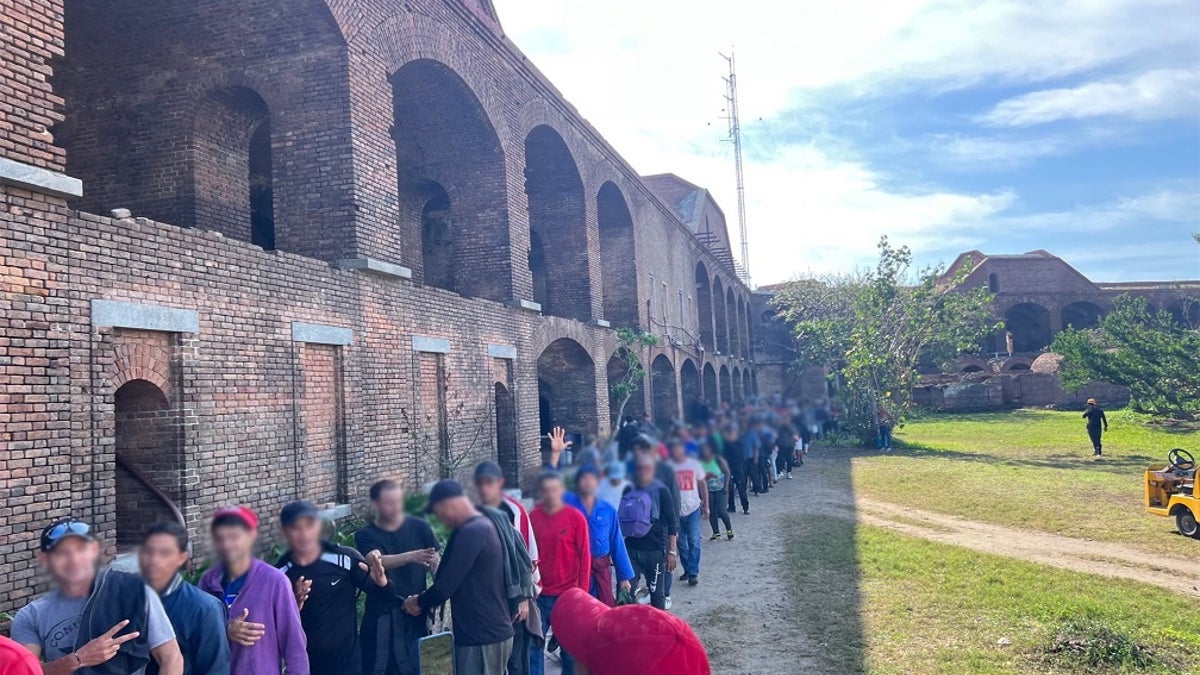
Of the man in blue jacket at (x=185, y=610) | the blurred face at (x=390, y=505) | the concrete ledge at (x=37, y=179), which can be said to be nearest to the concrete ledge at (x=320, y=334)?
the concrete ledge at (x=37, y=179)

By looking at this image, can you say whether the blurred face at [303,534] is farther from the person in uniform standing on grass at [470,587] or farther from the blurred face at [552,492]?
the blurred face at [552,492]

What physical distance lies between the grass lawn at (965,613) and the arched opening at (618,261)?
11.5 meters

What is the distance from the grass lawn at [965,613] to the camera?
19.0ft

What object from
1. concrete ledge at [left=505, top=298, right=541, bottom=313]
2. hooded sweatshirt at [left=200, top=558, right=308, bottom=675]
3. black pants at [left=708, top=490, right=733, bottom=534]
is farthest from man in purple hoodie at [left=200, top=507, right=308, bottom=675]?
concrete ledge at [left=505, top=298, right=541, bottom=313]

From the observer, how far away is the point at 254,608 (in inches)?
132

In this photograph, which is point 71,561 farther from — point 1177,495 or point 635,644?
point 1177,495

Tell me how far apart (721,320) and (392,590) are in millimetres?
33040

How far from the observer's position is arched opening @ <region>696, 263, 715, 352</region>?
3206 cm

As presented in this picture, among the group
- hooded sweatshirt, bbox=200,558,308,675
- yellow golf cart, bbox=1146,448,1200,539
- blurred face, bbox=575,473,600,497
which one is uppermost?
blurred face, bbox=575,473,600,497

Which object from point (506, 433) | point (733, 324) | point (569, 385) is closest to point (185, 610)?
point (506, 433)

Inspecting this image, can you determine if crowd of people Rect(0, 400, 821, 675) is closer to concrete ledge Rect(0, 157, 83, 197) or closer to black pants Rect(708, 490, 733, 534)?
concrete ledge Rect(0, 157, 83, 197)

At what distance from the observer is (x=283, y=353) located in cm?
770

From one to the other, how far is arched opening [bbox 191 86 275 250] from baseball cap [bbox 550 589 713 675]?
9045mm

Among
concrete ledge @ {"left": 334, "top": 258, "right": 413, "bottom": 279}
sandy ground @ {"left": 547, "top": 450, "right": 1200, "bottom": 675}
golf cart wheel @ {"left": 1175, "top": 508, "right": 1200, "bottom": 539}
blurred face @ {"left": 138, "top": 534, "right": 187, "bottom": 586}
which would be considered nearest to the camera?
blurred face @ {"left": 138, "top": 534, "right": 187, "bottom": 586}
